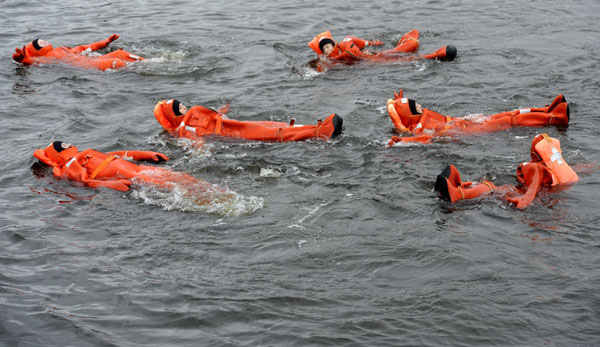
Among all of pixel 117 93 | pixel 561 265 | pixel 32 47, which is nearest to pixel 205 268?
pixel 561 265

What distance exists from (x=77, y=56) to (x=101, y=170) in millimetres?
6235

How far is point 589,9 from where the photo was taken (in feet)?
52.3

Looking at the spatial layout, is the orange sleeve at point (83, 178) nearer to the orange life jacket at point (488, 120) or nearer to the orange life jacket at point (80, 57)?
the orange life jacket at point (488, 120)

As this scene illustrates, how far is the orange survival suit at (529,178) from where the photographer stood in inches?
295

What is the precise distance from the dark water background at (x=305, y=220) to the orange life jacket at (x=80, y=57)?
257 millimetres

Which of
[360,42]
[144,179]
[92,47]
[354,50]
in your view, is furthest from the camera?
[92,47]

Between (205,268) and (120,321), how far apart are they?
1087mm

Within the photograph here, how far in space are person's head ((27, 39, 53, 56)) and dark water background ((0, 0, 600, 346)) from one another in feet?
1.24

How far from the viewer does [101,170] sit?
8.85 meters

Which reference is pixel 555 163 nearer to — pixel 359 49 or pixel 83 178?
pixel 83 178

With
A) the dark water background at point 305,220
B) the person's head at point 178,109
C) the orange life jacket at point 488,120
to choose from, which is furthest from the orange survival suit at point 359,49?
the person's head at point 178,109

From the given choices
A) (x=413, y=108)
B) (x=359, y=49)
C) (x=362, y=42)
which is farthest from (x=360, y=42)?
(x=413, y=108)

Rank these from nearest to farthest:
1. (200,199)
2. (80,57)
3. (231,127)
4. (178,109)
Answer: (200,199), (231,127), (178,109), (80,57)

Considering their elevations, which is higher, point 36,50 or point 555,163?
point 36,50
